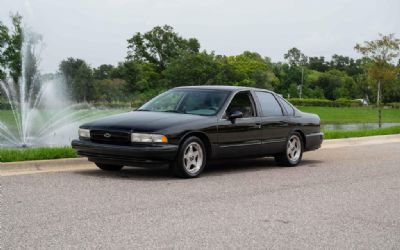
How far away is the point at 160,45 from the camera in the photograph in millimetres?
125188

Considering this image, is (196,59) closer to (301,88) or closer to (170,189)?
(301,88)

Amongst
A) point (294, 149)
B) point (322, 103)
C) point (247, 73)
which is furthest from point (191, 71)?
point (294, 149)

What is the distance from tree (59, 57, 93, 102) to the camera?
7206cm

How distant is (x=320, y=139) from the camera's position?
43.5 feet

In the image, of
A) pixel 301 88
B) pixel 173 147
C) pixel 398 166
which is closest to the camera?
pixel 173 147

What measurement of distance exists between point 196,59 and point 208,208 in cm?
9312

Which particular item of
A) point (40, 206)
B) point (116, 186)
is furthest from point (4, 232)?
point (116, 186)

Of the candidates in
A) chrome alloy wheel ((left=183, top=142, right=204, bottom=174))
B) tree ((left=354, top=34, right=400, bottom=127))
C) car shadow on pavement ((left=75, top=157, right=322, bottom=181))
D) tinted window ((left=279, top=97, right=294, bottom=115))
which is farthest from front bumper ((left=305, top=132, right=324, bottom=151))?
tree ((left=354, top=34, right=400, bottom=127))

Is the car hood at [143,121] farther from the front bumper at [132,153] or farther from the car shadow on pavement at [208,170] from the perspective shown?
the car shadow on pavement at [208,170]

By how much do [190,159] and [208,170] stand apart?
143cm

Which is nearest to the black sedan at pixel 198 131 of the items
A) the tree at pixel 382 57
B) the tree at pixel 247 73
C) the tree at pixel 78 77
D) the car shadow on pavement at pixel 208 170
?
the car shadow on pavement at pixel 208 170

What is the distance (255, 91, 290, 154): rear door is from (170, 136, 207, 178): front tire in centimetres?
176

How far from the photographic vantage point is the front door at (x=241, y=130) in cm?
1064

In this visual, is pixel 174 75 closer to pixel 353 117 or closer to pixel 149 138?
pixel 353 117
